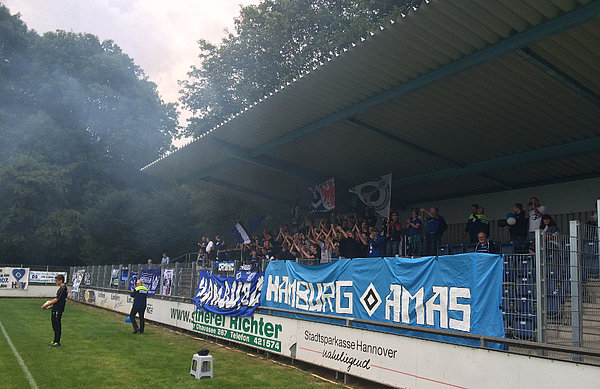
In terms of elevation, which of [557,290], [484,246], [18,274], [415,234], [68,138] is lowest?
[18,274]

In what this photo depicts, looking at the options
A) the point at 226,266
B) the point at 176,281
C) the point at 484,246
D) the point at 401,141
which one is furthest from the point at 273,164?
the point at 484,246

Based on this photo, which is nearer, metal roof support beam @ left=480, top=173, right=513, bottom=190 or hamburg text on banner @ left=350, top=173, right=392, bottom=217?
metal roof support beam @ left=480, top=173, right=513, bottom=190

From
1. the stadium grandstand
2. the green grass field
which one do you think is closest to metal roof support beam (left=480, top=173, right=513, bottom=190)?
the stadium grandstand

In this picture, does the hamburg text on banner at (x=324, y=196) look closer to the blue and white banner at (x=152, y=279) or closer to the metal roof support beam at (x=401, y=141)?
the metal roof support beam at (x=401, y=141)

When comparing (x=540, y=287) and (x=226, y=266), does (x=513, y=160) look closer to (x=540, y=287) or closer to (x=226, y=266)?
(x=540, y=287)

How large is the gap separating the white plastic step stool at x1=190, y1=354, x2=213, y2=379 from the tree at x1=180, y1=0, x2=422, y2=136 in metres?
22.5

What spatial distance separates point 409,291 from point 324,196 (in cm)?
1164

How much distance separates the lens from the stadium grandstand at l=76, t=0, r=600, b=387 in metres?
7.45

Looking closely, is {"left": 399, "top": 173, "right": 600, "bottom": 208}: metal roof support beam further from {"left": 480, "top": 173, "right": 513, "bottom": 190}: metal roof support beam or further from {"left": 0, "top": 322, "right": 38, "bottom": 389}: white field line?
{"left": 0, "top": 322, "right": 38, "bottom": 389}: white field line

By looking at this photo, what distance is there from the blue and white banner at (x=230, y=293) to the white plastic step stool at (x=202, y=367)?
3863 mm

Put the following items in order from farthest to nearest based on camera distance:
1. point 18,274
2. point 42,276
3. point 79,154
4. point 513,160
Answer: point 79,154 → point 42,276 → point 18,274 → point 513,160

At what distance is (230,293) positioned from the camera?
15578 mm

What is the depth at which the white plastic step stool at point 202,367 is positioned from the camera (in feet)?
33.5

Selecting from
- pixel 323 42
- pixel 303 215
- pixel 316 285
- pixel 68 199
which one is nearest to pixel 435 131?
pixel 316 285
